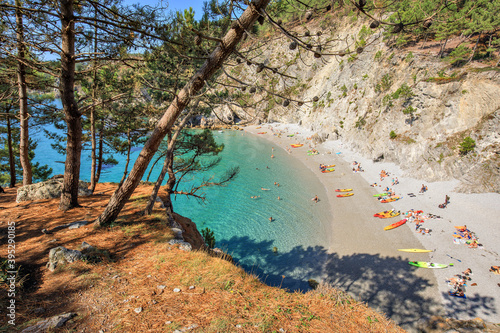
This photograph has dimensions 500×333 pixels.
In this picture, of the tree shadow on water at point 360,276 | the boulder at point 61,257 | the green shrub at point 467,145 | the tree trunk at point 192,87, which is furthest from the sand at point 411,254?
the boulder at point 61,257

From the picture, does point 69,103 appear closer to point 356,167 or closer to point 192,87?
point 192,87

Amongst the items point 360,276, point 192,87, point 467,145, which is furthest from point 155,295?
point 467,145

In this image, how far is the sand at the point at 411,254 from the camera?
418 inches

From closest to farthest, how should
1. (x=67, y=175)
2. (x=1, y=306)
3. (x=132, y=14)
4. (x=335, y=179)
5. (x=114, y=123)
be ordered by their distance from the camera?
(x=1, y=306) → (x=132, y=14) → (x=67, y=175) → (x=114, y=123) → (x=335, y=179)

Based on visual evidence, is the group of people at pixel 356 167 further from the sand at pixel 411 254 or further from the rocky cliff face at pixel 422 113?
the sand at pixel 411 254

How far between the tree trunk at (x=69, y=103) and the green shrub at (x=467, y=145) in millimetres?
29568

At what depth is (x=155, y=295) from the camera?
12.7 feet

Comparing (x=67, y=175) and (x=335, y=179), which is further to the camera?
(x=335, y=179)

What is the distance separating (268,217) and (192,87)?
54.8 ft

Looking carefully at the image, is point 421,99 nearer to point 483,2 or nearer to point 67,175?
point 483,2

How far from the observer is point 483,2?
76.5 ft

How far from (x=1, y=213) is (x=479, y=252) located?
78.3ft

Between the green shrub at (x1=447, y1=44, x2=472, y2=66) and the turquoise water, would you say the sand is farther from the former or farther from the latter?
the green shrub at (x1=447, y1=44, x2=472, y2=66)

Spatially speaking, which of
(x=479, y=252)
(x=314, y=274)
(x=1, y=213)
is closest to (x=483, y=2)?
(x=479, y=252)
